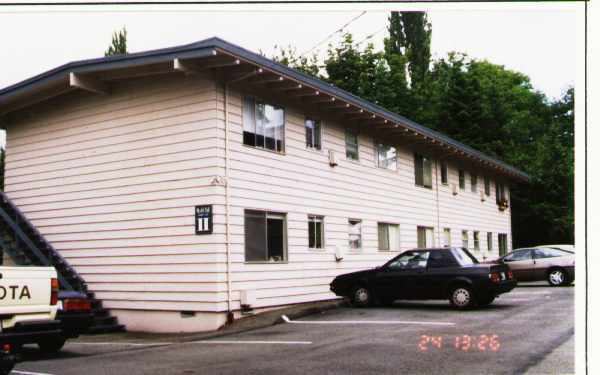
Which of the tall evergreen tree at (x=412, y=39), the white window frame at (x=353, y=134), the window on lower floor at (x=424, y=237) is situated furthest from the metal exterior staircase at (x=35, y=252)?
the tall evergreen tree at (x=412, y=39)

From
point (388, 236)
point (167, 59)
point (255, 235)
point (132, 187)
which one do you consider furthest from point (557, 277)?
point (167, 59)

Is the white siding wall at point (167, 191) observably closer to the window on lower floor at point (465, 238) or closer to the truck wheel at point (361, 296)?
the truck wheel at point (361, 296)

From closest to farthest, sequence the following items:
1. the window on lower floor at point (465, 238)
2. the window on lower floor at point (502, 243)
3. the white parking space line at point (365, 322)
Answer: the white parking space line at point (365, 322) → the window on lower floor at point (465, 238) → the window on lower floor at point (502, 243)

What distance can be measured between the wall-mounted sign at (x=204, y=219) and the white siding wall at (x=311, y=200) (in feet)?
1.98

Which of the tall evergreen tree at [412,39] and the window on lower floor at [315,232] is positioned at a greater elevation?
the tall evergreen tree at [412,39]

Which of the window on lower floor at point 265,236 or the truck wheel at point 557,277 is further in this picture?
the truck wheel at point 557,277

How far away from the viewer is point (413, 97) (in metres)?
44.6

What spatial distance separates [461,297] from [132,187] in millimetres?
8254

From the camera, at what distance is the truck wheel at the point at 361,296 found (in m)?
16.2

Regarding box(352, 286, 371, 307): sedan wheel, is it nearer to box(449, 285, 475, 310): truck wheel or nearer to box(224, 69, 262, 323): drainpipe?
box(449, 285, 475, 310): truck wheel

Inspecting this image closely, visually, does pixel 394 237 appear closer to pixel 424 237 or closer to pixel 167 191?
pixel 424 237

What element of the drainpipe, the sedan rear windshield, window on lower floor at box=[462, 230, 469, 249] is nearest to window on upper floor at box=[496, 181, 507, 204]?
window on lower floor at box=[462, 230, 469, 249]

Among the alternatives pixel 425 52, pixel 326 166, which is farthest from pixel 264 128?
pixel 425 52

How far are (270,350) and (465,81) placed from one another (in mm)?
35240
